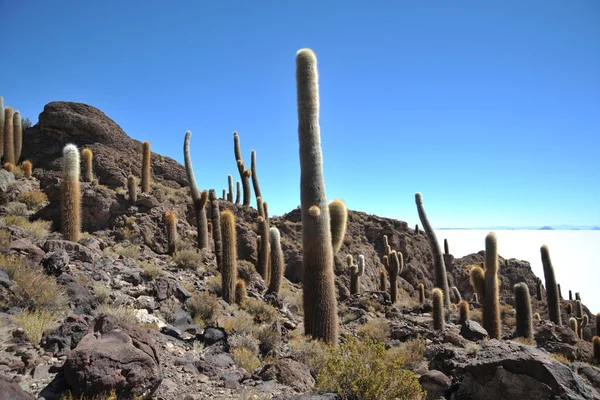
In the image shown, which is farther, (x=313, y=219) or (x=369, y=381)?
(x=313, y=219)

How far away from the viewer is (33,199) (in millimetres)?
16156

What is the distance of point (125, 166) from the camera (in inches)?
877

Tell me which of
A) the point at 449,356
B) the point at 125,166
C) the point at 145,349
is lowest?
the point at 449,356

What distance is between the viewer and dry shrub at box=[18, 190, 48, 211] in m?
16.0

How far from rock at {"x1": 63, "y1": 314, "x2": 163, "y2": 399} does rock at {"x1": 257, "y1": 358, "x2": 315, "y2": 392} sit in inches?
73.7

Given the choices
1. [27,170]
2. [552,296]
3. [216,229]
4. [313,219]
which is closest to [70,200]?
[216,229]

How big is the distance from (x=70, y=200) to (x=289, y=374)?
10.3 m

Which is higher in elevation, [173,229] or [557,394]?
[173,229]

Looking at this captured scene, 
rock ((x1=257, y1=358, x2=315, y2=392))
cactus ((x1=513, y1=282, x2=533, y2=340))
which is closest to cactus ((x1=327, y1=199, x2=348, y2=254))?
rock ((x1=257, y1=358, x2=315, y2=392))

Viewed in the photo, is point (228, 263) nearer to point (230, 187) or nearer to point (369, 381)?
point (369, 381)

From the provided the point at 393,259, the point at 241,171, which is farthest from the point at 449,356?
the point at 241,171

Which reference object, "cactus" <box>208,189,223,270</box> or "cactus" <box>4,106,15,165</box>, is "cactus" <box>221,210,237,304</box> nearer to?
"cactus" <box>208,189,223,270</box>

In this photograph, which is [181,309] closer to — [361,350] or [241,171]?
[361,350]

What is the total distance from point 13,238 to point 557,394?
458 inches
